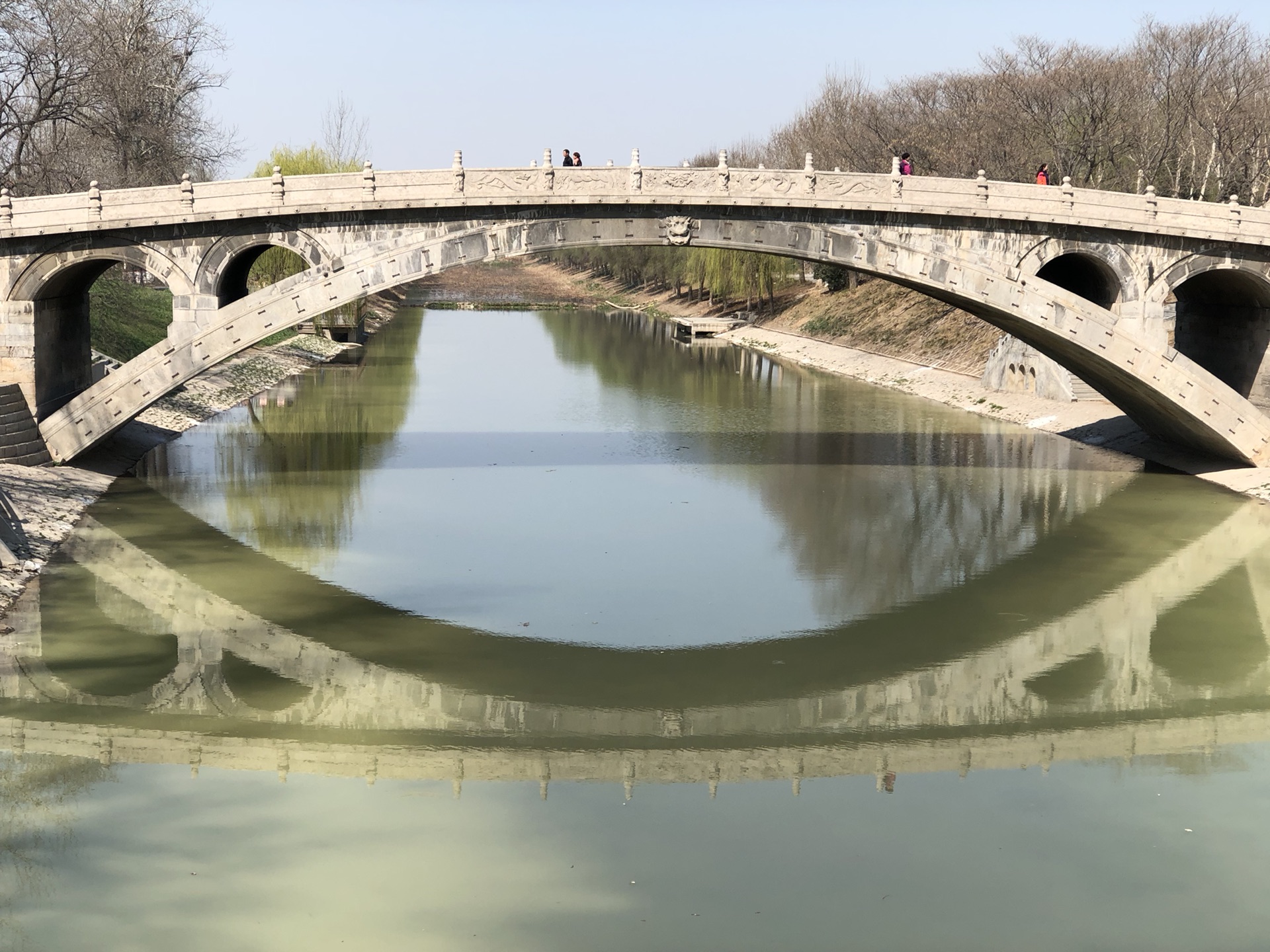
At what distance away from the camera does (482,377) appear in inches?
2116

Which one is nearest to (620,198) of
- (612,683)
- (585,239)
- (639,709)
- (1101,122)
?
(585,239)

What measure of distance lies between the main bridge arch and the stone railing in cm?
60

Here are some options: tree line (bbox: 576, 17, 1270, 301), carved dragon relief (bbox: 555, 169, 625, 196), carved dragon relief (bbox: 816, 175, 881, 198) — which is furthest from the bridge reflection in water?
tree line (bbox: 576, 17, 1270, 301)

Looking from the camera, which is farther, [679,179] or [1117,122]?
[1117,122]

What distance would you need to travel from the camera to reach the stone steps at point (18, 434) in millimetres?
28422

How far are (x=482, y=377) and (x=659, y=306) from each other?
42.3 m

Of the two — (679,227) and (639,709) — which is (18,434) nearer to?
(679,227)

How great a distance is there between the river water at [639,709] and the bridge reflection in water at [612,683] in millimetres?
72

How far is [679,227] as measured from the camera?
1172 inches

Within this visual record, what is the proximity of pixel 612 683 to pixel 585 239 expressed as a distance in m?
13.5

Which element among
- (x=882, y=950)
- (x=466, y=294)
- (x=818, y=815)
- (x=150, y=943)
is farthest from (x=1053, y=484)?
(x=466, y=294)

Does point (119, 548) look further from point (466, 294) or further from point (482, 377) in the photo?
point (466, 294)

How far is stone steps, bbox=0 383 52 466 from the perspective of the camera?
2842 centimetres

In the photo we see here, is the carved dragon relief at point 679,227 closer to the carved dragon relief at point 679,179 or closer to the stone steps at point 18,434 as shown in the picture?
the carved dragon relief at point 679,179
